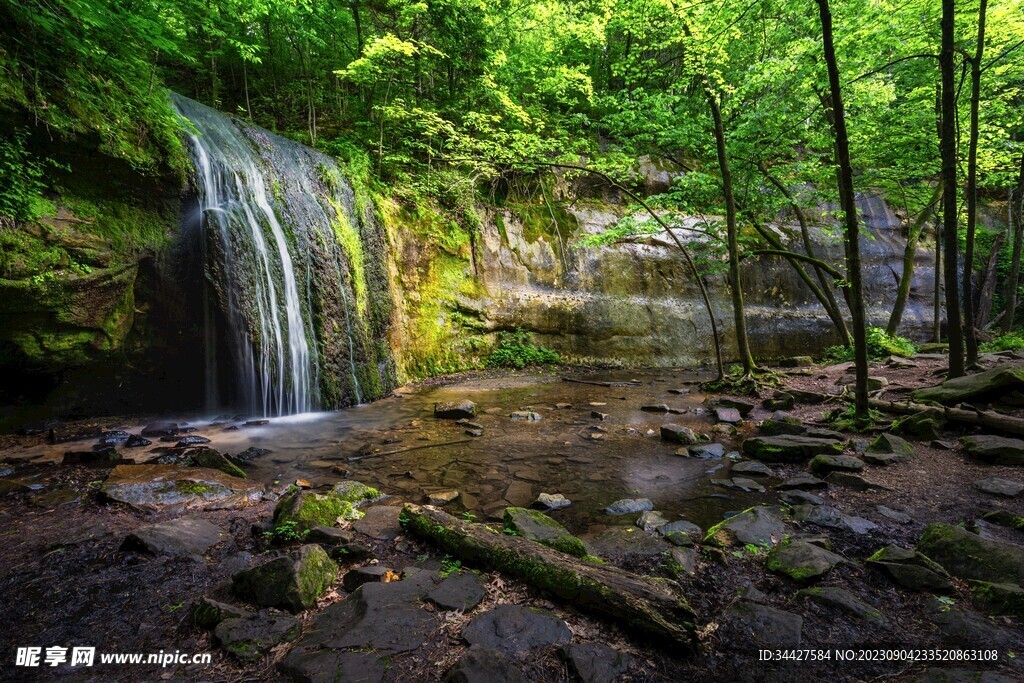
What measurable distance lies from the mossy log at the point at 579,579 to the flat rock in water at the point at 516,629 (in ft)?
0.65

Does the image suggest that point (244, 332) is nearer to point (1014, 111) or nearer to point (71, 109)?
point (71, 109)

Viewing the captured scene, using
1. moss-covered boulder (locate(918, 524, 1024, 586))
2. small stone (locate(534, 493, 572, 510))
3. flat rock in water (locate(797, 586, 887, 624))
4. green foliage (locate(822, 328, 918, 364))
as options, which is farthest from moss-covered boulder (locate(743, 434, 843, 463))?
green foliage (locate(822, 328, 918, 364))

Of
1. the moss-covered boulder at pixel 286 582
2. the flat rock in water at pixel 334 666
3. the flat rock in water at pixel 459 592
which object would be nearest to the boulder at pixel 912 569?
the flat rock in water at pixel 459 592

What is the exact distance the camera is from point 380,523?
349 centimetres

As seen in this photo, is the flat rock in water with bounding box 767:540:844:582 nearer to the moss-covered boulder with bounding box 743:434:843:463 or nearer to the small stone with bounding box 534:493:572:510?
the small stone with bounding box 534:493:572:510

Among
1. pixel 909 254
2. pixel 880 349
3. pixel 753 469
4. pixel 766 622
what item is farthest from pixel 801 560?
pixel 909 254

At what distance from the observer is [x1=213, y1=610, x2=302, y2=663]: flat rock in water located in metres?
2.01

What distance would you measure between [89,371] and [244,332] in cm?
223

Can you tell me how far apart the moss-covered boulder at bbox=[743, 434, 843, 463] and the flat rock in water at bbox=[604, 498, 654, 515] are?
7.08 feet

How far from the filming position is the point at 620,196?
17.7 meters

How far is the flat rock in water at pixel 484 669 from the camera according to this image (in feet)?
5.89

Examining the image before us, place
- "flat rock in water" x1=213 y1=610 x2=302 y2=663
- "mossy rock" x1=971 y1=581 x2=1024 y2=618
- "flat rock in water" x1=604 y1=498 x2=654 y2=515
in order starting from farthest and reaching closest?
1. "flat rock in water" x1=604 y1=498 x2=654 y2=515
2. "mossy rock" x1=971 y1=581 x2=1024 y2=618
3. "flat rock in water" x1=213 y1=610 x2=302 y2=663

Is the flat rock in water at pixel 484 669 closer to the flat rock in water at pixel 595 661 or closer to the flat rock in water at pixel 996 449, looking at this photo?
the flat rock in water at pixel 595 661

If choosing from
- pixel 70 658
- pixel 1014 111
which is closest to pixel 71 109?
pixel 70 658
